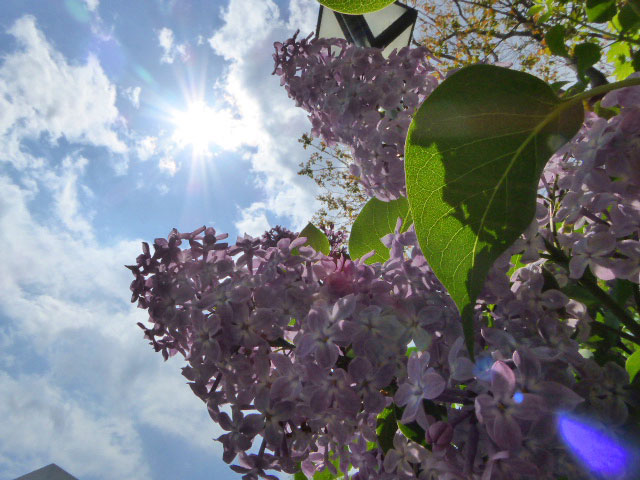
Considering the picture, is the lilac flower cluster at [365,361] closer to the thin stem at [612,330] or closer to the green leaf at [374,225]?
the thin stem at [612,330]

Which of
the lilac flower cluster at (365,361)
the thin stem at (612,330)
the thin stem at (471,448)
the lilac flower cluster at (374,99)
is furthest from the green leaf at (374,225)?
the thin stem at (471,448)

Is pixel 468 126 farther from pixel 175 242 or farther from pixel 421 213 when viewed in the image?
pixel 175 242

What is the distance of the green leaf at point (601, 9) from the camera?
0.90 meters

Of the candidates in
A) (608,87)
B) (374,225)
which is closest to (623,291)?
(608,87)

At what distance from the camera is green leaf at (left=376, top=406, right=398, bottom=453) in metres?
0.77

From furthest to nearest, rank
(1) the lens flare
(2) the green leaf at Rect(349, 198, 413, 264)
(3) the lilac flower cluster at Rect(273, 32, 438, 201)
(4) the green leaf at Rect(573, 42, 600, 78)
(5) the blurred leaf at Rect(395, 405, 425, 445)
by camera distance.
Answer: (2) the green leaf at Rect(349, 198, 413, 264) < (3) the lilac flower cluster at Rect(273, 32, 438, 201) < (4) the green leaf at Rect(573, 42, 600, 78) < (5) the blurred leaf at Rect(395, 405, 425, 445) < (1) the lens flare

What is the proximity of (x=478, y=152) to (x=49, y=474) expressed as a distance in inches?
67.9

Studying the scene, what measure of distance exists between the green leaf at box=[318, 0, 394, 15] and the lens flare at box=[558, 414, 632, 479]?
30.3 inches

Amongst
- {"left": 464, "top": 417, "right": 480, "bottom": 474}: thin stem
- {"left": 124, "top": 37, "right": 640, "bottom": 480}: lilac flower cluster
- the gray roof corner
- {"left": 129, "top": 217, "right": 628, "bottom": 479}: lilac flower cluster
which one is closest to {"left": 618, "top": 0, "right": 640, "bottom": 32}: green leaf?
{"left": 124, "top": 37, "right": 640, "bottom": 480}: lilac flower cluster

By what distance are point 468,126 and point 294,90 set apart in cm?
79

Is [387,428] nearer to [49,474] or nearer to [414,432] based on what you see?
[414,432]

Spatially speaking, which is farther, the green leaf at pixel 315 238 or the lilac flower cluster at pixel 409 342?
the green leaf at pixel 315 238

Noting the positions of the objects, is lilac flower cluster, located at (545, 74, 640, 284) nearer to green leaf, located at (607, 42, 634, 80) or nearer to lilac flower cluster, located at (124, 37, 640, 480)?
lilac flower cluster, located at (124, 37, 640, 480)

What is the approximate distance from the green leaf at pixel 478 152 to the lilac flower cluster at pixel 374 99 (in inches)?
15.3
